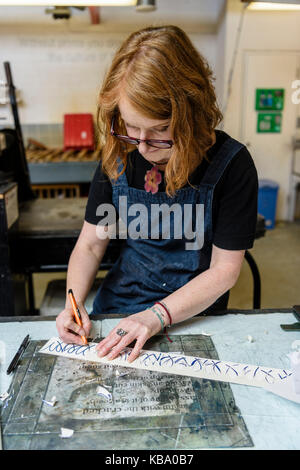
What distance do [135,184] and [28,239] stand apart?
0.79 meters

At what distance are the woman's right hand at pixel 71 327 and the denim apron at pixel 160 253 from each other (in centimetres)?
28

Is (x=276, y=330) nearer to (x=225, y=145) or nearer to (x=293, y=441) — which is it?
(x=293, y=441)

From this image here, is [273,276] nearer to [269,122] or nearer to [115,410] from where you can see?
[269,122]

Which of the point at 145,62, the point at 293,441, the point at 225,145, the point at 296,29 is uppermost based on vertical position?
the point at 296,29

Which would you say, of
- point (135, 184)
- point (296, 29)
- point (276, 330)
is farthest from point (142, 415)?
point (296, 29)

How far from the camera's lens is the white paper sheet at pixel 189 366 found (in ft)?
2.64

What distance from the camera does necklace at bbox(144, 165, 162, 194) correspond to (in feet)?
3.93

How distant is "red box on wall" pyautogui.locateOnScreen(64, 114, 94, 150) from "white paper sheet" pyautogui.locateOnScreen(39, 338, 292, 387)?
4435 millimetres

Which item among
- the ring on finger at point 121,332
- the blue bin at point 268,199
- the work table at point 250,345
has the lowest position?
the blue bin at point 268,199

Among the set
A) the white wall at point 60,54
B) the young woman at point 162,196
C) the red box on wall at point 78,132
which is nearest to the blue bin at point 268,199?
the white wall at point 60,54

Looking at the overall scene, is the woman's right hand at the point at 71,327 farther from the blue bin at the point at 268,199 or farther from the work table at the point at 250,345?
the blue bin at the point at 268,199

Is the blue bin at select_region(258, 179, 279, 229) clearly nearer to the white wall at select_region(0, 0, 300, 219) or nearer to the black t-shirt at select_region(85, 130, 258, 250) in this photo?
the white wall at select_region(0, 0, 300, 219)

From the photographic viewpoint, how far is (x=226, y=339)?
0.96m
